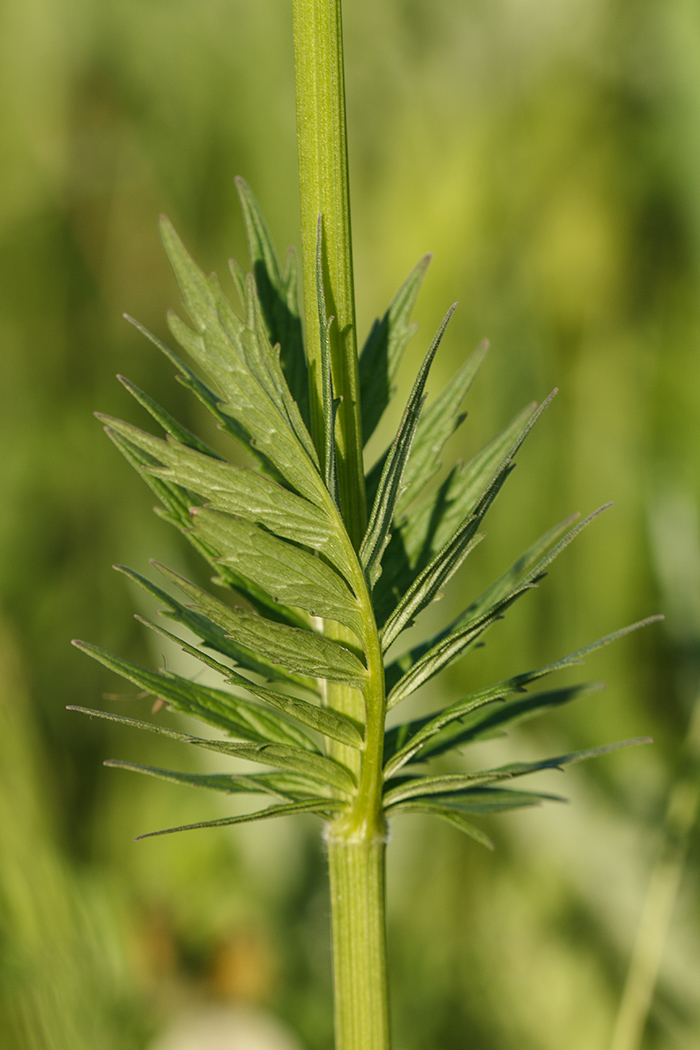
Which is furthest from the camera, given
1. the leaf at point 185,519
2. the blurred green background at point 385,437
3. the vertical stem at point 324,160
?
the blurred green background at point 385,437

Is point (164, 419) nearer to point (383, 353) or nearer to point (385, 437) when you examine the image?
point (383, 353)

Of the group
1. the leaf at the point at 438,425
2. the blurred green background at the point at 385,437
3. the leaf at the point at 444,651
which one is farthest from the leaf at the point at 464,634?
the blurred green background at the point at 385,437

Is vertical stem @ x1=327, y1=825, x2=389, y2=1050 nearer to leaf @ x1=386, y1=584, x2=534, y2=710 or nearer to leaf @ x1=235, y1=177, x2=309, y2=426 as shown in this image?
leaf @ x1=386, y1=584, x2=534, y2=710

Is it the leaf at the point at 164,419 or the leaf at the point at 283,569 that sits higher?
the leaf at the point at 164,419

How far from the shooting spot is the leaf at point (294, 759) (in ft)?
1.46

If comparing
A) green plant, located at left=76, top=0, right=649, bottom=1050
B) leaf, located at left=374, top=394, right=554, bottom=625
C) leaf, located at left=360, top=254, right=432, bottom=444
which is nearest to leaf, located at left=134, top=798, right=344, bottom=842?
green plant, located at left=76, top=0, right=649, bottom=1050

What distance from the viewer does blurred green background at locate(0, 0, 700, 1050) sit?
1.34 meters

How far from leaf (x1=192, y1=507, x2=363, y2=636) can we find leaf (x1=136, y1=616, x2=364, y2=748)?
4cm

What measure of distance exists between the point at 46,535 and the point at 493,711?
1.61 m

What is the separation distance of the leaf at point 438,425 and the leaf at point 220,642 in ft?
0.44

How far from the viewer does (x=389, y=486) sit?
44cm

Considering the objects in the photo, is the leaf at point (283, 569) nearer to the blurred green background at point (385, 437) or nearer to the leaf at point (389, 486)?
the leaf at point (389, 486)

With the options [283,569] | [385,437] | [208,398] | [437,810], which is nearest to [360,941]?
[437,810]

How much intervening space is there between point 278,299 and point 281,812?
31 cm
